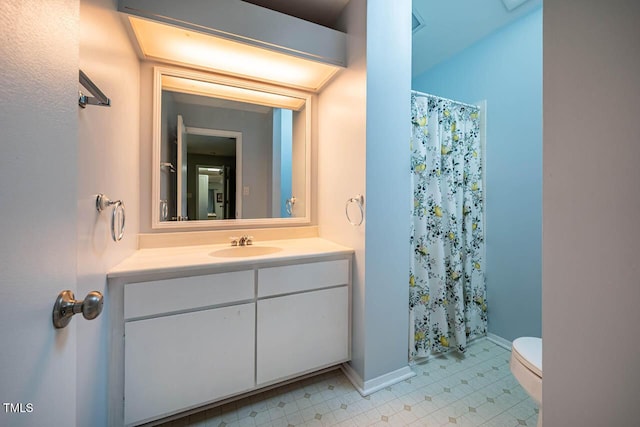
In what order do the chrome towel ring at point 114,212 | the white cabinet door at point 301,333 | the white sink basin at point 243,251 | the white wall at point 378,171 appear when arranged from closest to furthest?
1. the chrome towel ring at point 114,212
2. the white cabinet door at point 301,333
3. the white wall at point 378,171
4. the white sink basin at point 243,251

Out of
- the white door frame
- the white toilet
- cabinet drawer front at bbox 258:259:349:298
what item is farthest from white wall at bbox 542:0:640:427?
the white door frame

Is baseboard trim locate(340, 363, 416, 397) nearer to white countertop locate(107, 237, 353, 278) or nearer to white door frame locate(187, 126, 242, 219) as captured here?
white countertop locate(107, 237, 353, 278)

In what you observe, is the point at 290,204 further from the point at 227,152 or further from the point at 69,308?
the point at 69,308

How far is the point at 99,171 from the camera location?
3.10 ft

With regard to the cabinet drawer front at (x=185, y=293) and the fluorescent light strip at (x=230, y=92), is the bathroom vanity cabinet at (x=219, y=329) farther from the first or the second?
the fluorescent light strip at (x=230, y=92)

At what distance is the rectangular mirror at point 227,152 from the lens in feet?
5.31

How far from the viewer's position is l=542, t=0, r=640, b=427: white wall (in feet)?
1.44

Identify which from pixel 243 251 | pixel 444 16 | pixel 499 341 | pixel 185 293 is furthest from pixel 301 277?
pixel 444 16

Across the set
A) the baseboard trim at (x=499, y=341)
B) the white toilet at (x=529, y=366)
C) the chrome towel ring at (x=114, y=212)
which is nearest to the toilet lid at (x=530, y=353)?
the white toilet at (x=529, y=366)

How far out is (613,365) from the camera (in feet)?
1.50

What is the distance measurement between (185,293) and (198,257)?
0.72 ft

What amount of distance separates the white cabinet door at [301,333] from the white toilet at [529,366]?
2.89 ft

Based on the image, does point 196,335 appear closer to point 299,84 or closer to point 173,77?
point 173,77

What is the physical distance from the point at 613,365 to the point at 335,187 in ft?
4.80
